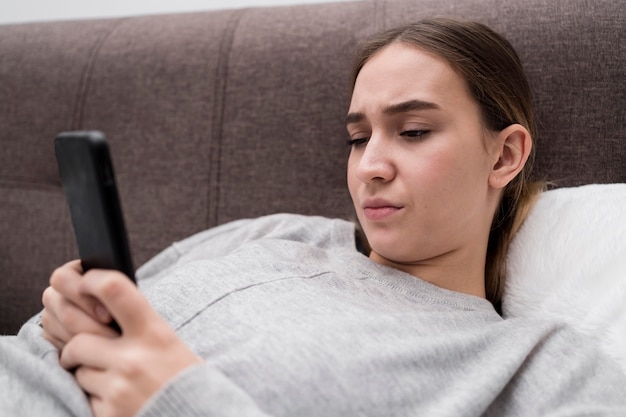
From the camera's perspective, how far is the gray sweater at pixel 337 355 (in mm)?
678

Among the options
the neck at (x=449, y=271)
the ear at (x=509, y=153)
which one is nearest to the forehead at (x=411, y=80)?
the ear at (x=509, y=153)

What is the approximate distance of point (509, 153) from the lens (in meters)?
0.99

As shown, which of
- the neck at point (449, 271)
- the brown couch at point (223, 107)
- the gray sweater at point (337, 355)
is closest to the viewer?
the gray sweater at point (337, 355)

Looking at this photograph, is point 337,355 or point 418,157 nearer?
point 337,355

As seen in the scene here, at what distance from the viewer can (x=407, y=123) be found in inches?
35.3

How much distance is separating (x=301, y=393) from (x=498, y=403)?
0.30 meters

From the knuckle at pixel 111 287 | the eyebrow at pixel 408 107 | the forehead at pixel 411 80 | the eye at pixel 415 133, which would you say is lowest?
the knuckle at pixel 111 287

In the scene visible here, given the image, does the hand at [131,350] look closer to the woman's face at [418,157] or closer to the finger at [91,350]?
the finger at [91,350]

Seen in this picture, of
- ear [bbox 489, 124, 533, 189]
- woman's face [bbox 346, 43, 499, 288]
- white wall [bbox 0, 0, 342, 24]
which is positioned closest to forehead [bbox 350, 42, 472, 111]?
woman's face [bbox 346, 43, 499, 288]

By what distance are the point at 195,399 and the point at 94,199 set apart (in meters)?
0.23

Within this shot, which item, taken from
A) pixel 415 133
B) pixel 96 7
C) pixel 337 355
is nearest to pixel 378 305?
pixel 337 355

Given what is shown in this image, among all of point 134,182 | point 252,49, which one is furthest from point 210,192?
point 252,49

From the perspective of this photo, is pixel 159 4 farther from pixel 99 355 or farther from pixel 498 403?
pixel 498 403

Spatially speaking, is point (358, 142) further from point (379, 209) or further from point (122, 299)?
point (122, 299)
